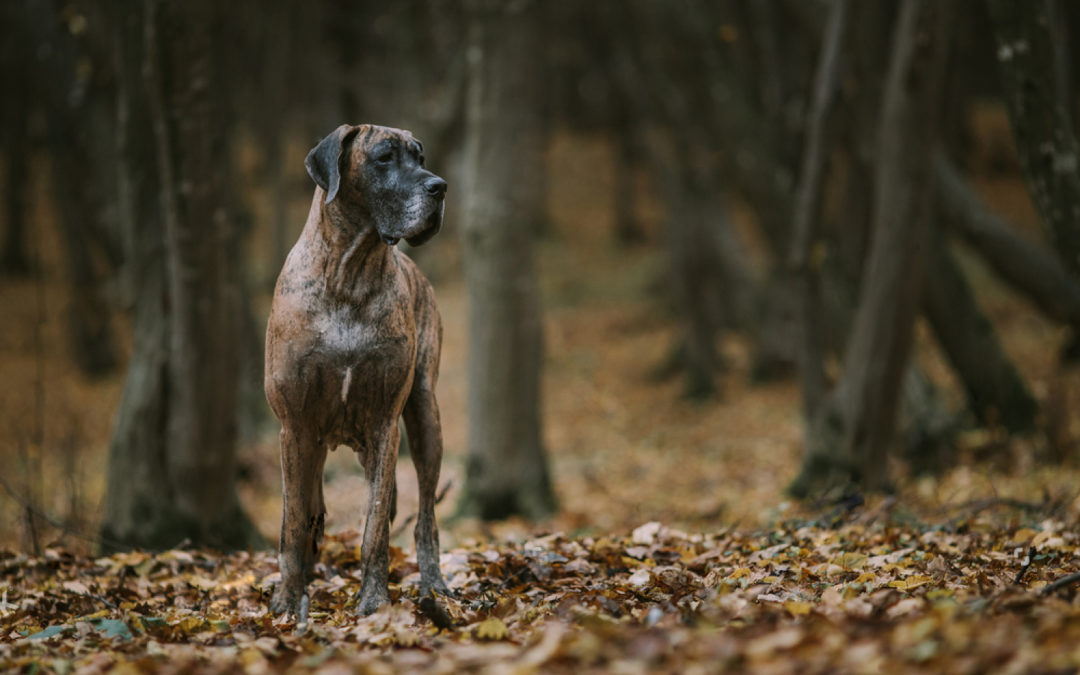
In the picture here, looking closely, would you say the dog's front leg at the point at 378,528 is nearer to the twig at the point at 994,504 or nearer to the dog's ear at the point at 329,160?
the dog's ear at the point at 329,160

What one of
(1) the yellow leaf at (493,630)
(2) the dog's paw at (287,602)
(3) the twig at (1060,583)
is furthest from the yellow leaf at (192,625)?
(3) the twig at (1060,583)

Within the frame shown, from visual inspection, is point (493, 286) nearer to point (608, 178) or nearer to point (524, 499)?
point (524, 499)

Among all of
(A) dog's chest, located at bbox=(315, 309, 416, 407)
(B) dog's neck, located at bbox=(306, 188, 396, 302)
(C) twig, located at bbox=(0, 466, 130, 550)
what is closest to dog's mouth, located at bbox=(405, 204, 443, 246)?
(B) dog's neck, located at bbox=(306, 188, 396, 302)

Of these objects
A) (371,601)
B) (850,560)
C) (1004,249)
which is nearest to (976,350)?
(1004,249)

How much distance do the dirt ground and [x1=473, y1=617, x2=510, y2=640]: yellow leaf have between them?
2.14 m

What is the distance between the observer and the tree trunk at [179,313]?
20.9 ft

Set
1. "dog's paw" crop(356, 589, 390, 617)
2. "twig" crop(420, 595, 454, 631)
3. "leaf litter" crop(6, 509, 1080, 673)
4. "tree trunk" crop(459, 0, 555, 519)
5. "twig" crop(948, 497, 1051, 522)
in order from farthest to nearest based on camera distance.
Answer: "tree trunk" crop(459, 0, 555, 519) < "twig" crop(948, 497, 1051, 522) < "dog's paw" crop(356, 589, 390, 617) < "twig" crop(420, 595, 454, 631) < "leaf litter" crop(6, 509, 1080, 673)

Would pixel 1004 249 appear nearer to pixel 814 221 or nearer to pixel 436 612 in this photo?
pixel 814 221

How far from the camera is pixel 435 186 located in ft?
12.9

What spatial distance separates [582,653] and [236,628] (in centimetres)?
186

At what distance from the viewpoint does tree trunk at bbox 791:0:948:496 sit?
7730 mm

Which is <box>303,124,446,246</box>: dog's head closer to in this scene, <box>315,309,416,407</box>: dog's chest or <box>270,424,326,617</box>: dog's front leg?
<box>315,309,416,407</box>: dog's chest

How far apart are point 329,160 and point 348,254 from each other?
1.35 feet

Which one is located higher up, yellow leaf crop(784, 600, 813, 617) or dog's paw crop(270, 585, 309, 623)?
yellow leaf crop(784, 600, 813, 617)
